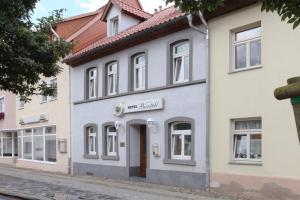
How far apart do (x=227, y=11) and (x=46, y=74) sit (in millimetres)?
5516

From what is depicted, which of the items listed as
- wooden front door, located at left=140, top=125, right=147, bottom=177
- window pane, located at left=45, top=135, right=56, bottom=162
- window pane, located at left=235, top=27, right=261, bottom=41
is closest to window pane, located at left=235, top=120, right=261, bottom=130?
window pane, located at left=235, top=27, right=261, bottom=41

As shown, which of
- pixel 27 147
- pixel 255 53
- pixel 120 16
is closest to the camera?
pixel 255 53

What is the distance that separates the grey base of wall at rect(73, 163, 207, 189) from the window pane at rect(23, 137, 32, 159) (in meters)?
7.94

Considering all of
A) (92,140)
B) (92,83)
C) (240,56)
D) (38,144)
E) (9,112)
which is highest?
(240,56)

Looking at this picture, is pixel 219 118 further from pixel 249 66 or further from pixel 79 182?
pixel 79 182

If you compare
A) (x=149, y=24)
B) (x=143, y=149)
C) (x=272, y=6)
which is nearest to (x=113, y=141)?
(x=143, y=149)

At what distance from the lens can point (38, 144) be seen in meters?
29.6

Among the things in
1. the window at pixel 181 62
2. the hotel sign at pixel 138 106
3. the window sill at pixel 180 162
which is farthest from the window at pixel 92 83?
the window sill at pixel 180 162

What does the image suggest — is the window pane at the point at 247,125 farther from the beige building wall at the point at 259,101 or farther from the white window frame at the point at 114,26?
the white window frame at the point at 114,26

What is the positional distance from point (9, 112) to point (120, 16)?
46.4ft

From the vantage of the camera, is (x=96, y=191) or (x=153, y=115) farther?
(x=153, y=115)

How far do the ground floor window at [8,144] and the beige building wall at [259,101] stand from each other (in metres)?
22.3

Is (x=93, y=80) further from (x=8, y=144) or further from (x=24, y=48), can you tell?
(x=8, y=144)

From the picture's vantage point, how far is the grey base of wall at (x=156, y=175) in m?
16.2
